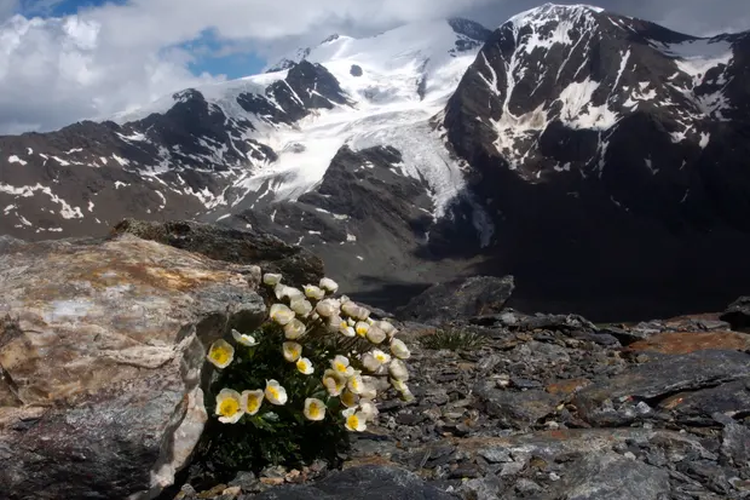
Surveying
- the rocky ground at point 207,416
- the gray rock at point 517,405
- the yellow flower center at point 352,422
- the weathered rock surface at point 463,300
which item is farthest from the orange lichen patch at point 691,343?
the weathered rock surface at point 463,300

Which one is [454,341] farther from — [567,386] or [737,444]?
[737,444]

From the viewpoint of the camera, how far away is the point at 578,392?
8.73 meters

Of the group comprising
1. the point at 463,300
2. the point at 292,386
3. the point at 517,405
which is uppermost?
the point at 292,386

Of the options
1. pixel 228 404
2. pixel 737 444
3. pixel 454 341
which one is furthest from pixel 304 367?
pixel 454 341

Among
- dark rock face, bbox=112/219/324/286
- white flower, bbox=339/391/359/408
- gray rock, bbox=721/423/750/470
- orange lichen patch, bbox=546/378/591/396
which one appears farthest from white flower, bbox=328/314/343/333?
dark rock face, bbox=112/219/324/286

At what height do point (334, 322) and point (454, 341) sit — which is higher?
point (334, 322)

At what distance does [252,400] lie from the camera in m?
5.61

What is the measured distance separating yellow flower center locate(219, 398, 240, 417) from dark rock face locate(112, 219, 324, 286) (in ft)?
16.8

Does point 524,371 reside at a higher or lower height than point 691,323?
higher

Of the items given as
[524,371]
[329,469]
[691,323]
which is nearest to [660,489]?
[329,469]

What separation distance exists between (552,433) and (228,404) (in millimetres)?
3603

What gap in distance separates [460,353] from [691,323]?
958 cm

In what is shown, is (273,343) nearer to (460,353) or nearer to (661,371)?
(661,371)

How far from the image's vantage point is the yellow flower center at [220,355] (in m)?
5.66
